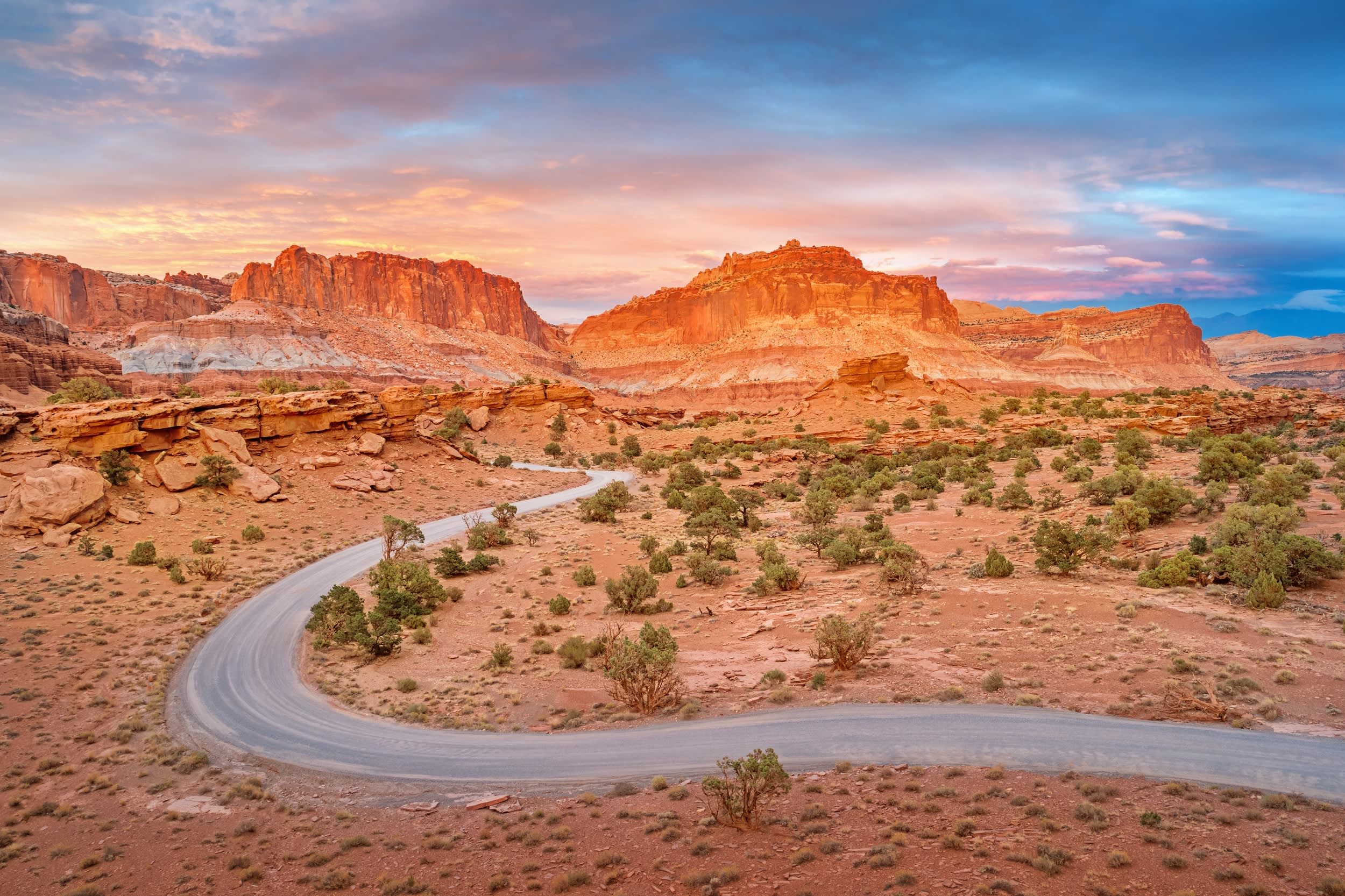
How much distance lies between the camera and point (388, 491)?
1668 inches

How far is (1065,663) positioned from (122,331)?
163m

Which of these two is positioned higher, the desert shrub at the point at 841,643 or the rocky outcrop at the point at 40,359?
the rocky outcrop at the point at 40,359

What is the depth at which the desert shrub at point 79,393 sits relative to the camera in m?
41.0

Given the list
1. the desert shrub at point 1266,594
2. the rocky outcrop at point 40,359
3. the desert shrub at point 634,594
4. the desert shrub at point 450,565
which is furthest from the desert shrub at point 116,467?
the desert shrub at point 1266,594

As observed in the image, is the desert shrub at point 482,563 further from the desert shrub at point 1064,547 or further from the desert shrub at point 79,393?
the desert shrub at point 79,393

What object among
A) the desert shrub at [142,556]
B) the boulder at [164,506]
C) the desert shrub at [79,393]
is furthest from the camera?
the desert shrub at [79,393]

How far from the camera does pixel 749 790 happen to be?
31.5 ft

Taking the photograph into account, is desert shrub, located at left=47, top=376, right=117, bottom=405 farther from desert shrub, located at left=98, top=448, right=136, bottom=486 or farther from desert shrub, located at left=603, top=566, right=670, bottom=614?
desert shrub, located at left=603, top=566, right=670, bottom=614

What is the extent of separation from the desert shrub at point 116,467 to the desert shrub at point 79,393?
1000 cm

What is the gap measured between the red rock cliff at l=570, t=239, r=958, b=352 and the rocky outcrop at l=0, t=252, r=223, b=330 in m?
108

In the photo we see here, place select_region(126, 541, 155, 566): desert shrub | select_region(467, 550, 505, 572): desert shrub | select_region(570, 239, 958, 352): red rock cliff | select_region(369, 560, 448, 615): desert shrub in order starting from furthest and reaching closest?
select_region(570, 239, 958, 352): red rock cliff, select_region(467, 550, 505, 572): desert shrub, select_region(126, 541, 155, 566): desert shrub, select_region(369, 560, 448, 615): desert shrub

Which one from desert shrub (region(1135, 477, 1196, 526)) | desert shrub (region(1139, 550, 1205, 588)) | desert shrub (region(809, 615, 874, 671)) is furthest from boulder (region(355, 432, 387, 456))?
desert shrub (region(1139, 550, 1205, 588))

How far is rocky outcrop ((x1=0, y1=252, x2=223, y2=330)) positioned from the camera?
134 m

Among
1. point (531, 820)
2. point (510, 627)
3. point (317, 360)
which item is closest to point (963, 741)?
point (531, 820)
